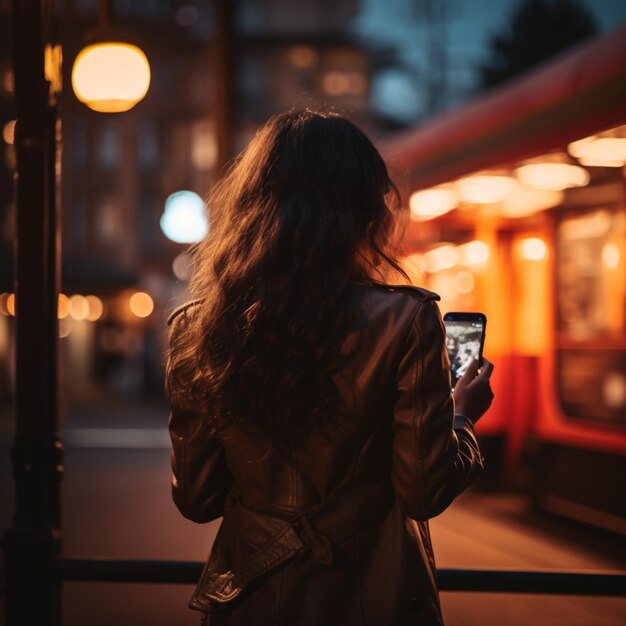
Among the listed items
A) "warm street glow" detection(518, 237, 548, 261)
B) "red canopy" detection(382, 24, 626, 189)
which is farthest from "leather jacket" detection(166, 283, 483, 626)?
"warm street glow" detection(518, 237, 548, 261)

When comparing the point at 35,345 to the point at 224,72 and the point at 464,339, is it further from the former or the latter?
the point at 224,72

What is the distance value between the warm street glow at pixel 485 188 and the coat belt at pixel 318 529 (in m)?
5.72

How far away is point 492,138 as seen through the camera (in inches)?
Answer: 275

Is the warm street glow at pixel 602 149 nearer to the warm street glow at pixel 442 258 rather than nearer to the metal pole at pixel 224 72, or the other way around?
the warm street glow at pixel 442 258

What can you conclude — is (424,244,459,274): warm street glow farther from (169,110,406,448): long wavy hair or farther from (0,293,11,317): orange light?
(0,293,11,317): orange light

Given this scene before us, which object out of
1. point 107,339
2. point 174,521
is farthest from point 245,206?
point 107,339

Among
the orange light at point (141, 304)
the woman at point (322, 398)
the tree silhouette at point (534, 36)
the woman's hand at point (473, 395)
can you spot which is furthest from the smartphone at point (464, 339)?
the tree silhouette at point (534, 36)

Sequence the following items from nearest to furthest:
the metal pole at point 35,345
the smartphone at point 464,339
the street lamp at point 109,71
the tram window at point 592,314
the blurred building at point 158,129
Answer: the smartphone at point 464,339 < the metal pole at point 35,345 < the street lamp at point 109,71 < the tram window at point 592,314 < the blurred building at point 158,129

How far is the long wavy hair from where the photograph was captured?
5.43 feet

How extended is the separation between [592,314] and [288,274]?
5.47m

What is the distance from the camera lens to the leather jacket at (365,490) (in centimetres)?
165

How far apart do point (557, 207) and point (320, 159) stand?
6.00m

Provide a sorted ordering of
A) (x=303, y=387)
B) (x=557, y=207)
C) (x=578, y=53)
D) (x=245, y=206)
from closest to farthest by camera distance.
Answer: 1. (x=303, y=387)
2. (x=245, y=206)
3. (x=578, y=53)
4. (x=557, y=207)

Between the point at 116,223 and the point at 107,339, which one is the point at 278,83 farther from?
the point at 107,339
